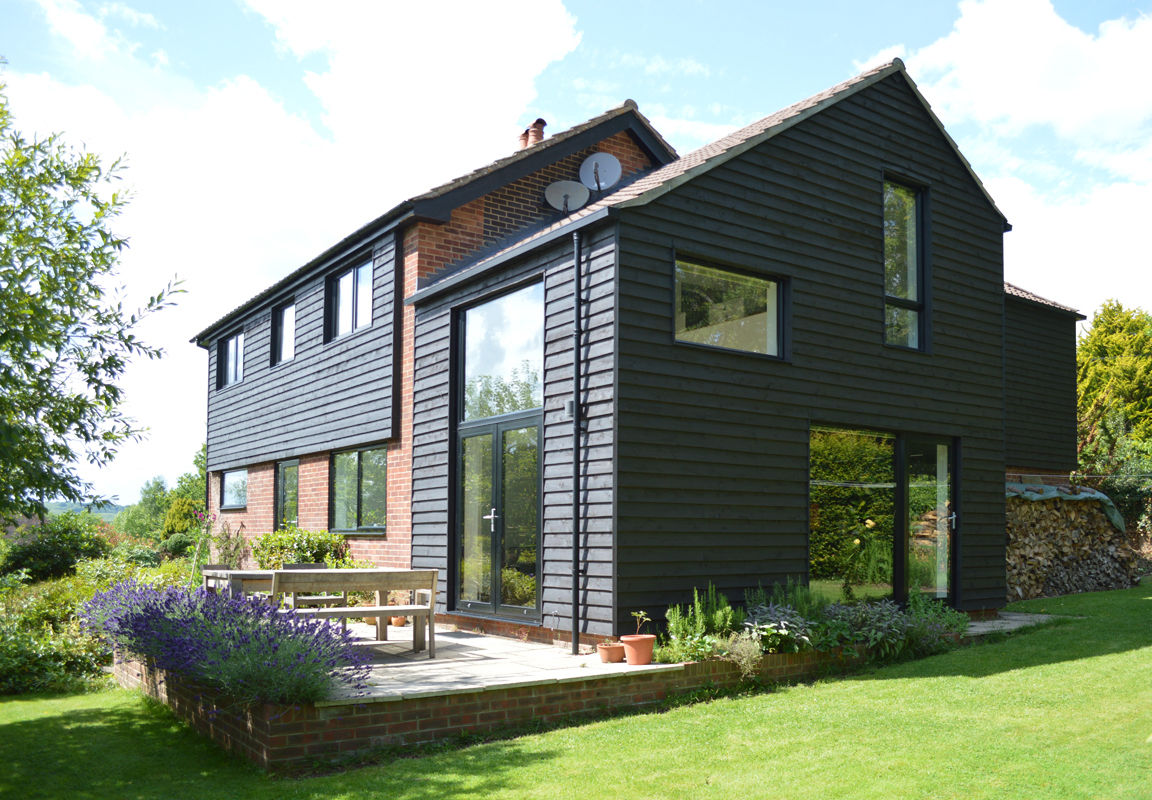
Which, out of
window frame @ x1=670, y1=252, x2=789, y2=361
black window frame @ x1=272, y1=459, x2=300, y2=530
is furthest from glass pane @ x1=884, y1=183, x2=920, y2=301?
black window frame @ x1=272, y1=459, x2=300, y2=530

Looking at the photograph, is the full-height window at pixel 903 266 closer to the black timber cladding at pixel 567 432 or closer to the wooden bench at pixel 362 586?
the black timber cladding at pixel 567 432

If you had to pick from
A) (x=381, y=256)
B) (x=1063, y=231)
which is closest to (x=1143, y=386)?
(x=1063, y=231)

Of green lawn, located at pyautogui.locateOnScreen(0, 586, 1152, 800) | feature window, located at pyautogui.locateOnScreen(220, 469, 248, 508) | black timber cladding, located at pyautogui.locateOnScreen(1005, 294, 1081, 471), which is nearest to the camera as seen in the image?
green lawn, located at pyautogui.locateOnScreen(0, 586, 1152, 800)

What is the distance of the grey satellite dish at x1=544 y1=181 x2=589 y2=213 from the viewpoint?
483 inches

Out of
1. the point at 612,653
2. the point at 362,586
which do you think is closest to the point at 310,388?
the point at 362,586

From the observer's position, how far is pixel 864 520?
396 inches

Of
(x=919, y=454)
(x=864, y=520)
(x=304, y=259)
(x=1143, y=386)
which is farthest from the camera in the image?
(x=1143, y=386)

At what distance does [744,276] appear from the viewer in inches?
368

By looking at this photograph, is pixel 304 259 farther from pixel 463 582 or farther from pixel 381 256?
pixel 463 582

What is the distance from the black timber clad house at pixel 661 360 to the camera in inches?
328

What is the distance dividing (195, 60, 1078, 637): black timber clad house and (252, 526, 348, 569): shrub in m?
0.33

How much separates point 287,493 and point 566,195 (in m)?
7.37

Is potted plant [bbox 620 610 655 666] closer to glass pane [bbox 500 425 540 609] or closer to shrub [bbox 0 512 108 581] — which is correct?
glass pane [bbox 500 425 540 609]

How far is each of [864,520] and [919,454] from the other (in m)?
1.29
